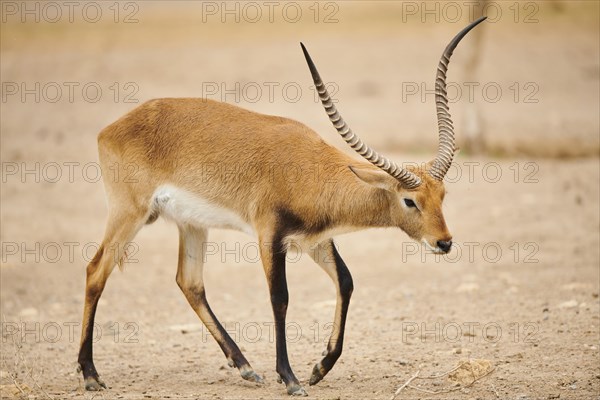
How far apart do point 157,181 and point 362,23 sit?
32.3 metres

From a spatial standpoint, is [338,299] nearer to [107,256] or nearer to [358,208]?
[358,208]

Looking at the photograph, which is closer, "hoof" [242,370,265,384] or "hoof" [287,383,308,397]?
"hoof" [287,383,308,397]

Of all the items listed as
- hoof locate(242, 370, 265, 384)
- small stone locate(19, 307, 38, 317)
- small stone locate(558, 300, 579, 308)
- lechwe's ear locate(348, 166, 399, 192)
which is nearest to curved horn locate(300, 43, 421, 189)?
lechwe's ear locate(348, 166, 399, 192)

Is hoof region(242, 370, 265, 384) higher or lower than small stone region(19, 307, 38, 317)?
higher

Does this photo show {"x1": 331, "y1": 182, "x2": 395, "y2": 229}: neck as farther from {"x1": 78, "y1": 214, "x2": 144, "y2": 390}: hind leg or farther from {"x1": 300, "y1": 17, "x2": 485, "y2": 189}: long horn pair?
{"x1": 78, "y1": 214, "x2": 144, "y2": 390}: hind leg

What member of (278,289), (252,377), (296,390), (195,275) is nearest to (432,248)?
(278,289)

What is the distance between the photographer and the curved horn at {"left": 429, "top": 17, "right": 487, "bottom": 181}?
8852 mm

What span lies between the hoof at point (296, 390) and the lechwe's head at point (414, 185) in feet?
5.87

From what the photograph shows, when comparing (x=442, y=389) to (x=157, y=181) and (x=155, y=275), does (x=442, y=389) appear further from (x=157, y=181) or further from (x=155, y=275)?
(x=155, y=275)

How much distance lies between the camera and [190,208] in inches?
388

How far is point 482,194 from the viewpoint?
17.8 m

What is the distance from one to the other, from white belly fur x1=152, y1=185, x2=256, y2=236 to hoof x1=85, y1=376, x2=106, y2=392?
6.05 ft

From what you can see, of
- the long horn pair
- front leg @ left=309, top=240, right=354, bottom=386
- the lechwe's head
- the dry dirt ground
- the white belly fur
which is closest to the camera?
the long horn pair

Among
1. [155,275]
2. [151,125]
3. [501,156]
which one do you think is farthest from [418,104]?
[151,125]
